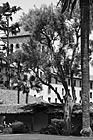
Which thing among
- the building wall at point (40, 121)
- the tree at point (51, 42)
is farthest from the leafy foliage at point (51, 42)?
the building wall at point (40, 121)

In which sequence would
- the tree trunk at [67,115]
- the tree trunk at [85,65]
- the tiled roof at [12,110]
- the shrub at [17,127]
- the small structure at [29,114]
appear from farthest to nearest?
the tiled roof at [12,110] → the small structure at [29,114] → the shrub at [17,127] → the tree trunk at [67,115] → the tree trunk at [85,65]

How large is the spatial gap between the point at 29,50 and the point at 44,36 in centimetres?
252

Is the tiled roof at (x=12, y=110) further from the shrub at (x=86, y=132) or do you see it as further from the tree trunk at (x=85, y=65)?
the shrub at (x=86, y=132)

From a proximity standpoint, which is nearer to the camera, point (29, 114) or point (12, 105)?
point (29, 114)

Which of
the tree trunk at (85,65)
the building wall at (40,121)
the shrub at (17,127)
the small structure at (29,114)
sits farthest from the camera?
the building wall at (40,121)

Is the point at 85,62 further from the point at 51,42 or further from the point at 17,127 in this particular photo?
the point at 17,127

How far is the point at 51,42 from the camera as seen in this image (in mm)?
43625

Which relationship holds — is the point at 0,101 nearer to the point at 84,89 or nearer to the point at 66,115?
the point at 66,115

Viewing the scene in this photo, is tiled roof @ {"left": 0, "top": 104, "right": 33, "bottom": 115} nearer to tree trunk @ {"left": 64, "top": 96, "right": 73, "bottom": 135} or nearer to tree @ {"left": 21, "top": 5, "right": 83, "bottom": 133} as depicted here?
tree @ {"left": 21, "top": 5, "right": 83, "bottom": 133}

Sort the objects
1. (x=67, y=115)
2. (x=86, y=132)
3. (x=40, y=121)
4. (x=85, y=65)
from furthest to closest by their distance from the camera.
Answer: (x=40, y=121) < (x=67, y=115) < (x=85, y=65) < (x=86, y=132)

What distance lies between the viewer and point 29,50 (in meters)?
44.5

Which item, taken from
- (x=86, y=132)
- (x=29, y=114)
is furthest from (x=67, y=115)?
(x=29, y=114)

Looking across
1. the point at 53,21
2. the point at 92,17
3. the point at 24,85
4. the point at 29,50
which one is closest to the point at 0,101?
the point at 24,85

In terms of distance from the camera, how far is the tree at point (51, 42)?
41.8m
